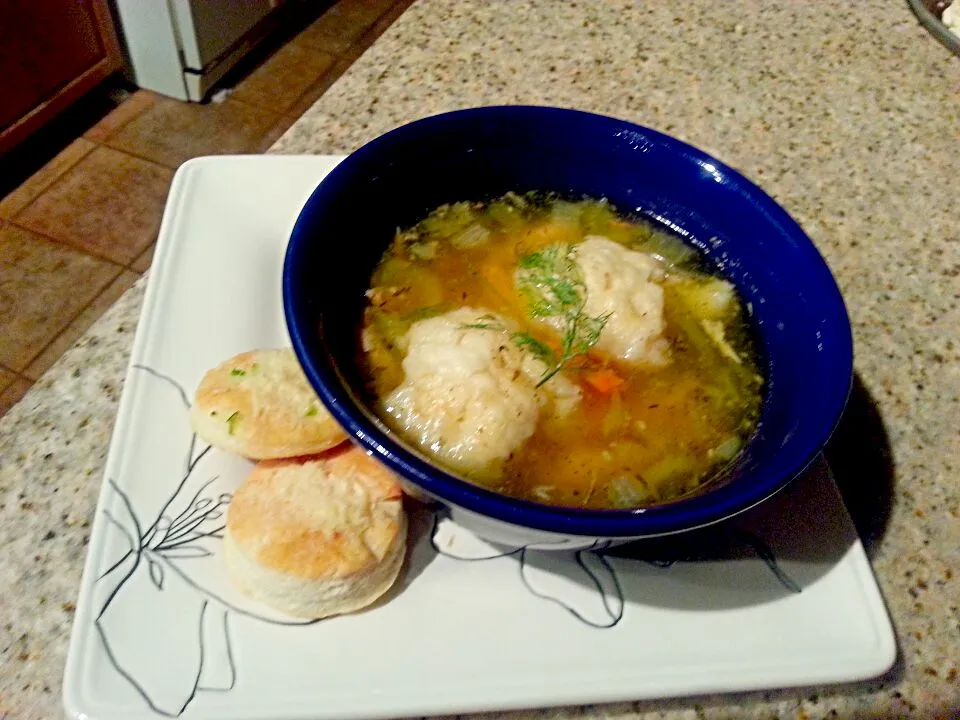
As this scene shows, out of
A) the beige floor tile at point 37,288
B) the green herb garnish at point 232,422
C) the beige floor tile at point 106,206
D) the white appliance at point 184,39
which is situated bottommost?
the beige floor tile at point 37,288

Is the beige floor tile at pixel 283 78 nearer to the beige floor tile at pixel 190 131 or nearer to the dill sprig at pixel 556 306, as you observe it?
the beige floor tile at pixel 190 131

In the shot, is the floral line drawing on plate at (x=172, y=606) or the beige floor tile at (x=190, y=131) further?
the beige floor tile at (x=190, y=131)

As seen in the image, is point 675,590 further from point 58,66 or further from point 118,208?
point 58,66

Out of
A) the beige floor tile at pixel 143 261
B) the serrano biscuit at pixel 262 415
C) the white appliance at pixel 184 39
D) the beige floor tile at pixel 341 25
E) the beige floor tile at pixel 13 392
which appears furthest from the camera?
the beige floor tile at pixel 341 25

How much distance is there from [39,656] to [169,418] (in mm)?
213

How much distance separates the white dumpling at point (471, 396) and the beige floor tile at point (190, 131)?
5.79ft

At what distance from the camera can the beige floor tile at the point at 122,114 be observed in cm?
234

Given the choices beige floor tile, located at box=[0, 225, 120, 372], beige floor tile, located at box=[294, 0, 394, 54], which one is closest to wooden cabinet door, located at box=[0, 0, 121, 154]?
beige floor tile, located at box=[0, 225, 120, 372]

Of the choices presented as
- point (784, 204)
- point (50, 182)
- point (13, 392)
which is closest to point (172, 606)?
point (784, 204)

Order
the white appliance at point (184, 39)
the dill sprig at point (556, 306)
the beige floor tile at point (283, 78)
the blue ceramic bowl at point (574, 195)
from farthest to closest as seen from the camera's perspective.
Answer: the beige floor tile at point (283, 78), the white appliance at point (184, 39), the dill sprig at point (556, 306), the blue ceramic bowl at point (574, 195)

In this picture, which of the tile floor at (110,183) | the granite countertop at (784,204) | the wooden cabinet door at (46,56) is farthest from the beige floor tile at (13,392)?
the granite countertop at (784,204)

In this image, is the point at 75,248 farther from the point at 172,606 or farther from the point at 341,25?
the point at 172,606

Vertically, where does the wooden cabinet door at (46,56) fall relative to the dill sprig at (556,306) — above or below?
below

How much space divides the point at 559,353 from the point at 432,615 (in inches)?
11.1
